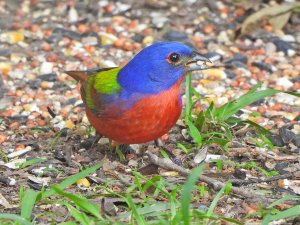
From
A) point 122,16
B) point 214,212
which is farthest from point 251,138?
point 122,16

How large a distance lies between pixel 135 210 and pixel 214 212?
1.80ft

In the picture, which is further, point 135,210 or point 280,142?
point 280,142

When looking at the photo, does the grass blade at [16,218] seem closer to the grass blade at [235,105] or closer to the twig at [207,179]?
the twig at [207,179]

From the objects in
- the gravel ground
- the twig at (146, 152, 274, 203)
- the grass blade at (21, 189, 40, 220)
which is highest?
the grass blade at (21, 189, 40, 220)

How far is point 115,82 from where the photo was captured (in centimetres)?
488

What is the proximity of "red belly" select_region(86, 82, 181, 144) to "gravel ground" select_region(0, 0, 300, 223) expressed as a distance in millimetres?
273

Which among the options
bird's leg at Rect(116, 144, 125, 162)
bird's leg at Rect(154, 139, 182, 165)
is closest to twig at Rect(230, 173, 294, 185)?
bird's leg at Rect(154, 139, 182, 165)

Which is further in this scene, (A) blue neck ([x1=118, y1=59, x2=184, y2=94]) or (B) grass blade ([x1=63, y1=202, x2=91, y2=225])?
(A) blue neck ([x1=118, y1=59, x2=184, y2=94])

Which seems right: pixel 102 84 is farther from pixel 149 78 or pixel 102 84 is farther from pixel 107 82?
pixel 149 78

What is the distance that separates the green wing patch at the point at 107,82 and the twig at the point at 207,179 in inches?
18.3

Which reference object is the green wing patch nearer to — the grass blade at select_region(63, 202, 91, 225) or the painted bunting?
the painted bunting

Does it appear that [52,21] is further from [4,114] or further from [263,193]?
[263,193]

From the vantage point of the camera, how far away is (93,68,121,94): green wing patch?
4.85m

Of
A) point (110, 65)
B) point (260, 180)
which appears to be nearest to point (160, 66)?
point (260, 180)
